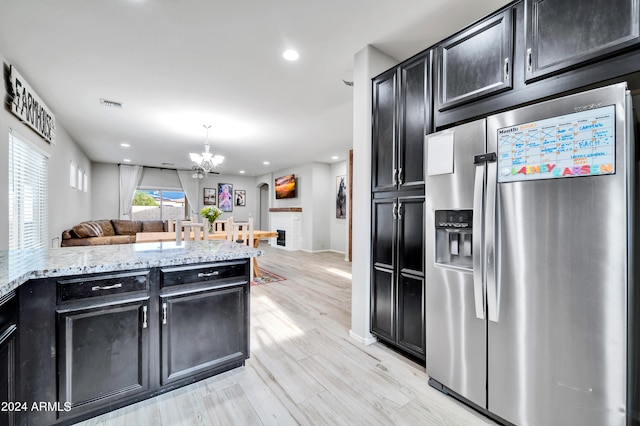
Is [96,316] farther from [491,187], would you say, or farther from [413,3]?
[413,3]

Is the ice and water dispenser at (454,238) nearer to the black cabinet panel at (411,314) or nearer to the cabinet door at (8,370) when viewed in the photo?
the black cabinet panel at (411,314)

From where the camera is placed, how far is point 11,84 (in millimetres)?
2670

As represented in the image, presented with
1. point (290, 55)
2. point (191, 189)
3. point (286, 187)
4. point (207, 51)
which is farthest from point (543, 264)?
point (191, 189)

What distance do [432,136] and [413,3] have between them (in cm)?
101

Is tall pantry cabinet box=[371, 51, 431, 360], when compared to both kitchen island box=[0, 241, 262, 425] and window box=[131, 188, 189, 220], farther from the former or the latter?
window box=[131, 188, 189, 220]

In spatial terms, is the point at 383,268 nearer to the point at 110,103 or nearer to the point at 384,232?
the point at 384,232

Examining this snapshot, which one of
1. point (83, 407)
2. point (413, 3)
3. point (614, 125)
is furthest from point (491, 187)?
point (83, 407)

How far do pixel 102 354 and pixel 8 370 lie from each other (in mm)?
374

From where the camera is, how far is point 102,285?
59.7 inches

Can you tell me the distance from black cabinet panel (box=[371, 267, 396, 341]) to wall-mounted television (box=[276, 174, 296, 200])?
258 inches

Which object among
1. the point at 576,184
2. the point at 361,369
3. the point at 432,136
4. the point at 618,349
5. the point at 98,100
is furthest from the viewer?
the point at 98,100

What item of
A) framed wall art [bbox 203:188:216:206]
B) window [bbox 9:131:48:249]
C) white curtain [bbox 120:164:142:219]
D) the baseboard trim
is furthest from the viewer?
framed wall art [bbox 203:188:216:206]

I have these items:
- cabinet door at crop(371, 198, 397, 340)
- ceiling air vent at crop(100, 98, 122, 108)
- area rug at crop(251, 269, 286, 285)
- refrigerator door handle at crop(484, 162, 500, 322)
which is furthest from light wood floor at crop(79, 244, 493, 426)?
ceiling air vent at crop(100, 98, 122, 108)

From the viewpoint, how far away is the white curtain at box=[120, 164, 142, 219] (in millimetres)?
8461
